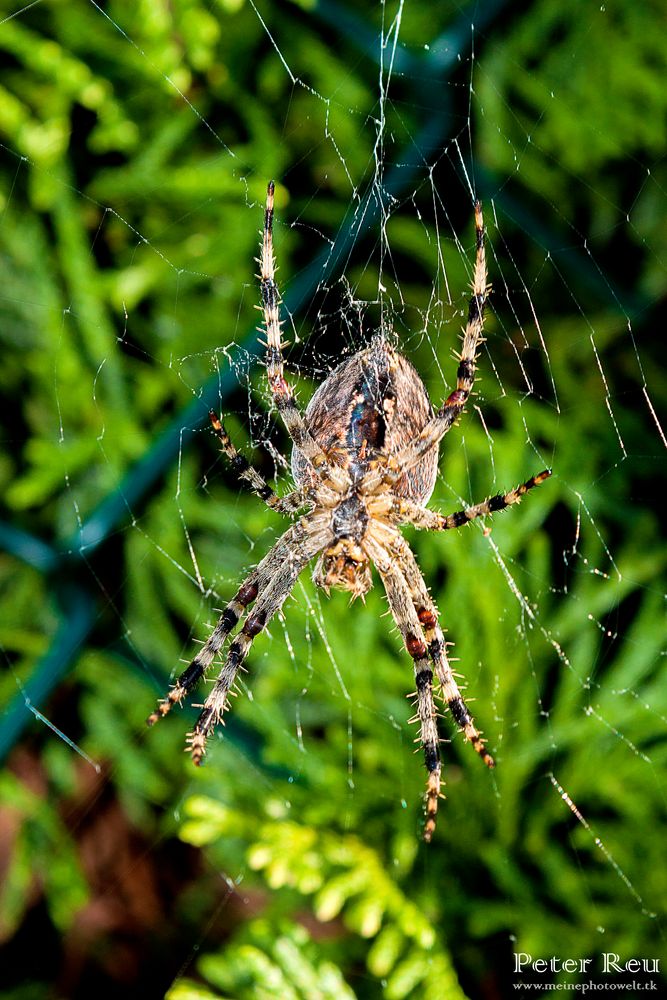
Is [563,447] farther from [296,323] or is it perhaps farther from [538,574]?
[296,323]

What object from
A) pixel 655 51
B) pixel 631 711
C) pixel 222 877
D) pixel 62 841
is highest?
pixel 655 51

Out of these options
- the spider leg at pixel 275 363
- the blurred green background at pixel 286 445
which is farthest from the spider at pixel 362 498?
the blurred green background at pixel 286 445

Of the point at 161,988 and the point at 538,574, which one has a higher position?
the point at 538,574

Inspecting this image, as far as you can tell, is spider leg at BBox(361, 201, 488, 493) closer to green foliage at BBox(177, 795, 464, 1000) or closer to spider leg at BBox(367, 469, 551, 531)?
spider leg at BBox(367, 469, 551, 531)

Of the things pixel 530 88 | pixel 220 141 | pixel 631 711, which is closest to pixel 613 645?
pixel 631 711

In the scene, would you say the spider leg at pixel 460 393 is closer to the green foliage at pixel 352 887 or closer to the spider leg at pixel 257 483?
the spider leg at pixel 257 483

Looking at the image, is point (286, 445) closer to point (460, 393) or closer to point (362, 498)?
point (362, 498)

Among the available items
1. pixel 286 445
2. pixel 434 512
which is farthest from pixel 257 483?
pixel 286 445
